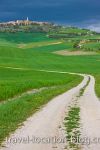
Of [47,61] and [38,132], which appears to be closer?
[38,132]

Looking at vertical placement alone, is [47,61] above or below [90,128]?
below

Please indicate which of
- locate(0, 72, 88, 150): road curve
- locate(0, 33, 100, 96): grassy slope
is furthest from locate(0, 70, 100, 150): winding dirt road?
locate(0, 33, 100, 96): grassy slope

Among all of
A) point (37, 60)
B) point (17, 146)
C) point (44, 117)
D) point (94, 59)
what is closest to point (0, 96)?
point (44, 117)

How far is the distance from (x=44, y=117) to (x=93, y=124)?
13.8 ft

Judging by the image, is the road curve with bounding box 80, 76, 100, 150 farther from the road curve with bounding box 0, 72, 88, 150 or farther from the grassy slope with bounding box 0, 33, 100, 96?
the grassy slope with bounding box 0, 33, 100, 96

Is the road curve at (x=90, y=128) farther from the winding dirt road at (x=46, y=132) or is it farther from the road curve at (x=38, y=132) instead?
the road curve at (x=38, y=132)

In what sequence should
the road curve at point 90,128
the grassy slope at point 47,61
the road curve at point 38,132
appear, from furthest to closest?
the grassy slope at point 47,61
the road curve at point 90,128
the road curve at point 38,132

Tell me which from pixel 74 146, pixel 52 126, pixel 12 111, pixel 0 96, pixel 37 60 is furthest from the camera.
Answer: pixel 37 60

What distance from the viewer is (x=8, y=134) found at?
2038 cm

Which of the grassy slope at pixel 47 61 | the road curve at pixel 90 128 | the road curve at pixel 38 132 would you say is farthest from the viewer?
the grassy slope at pixel 47 61

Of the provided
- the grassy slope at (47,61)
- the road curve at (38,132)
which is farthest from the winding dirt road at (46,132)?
the grassy slope at (47,61)

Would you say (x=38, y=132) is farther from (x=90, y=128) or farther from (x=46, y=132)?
(x=90, y=128)

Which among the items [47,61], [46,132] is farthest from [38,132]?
[47,61]

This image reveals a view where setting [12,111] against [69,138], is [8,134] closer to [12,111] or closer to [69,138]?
[69,138]
